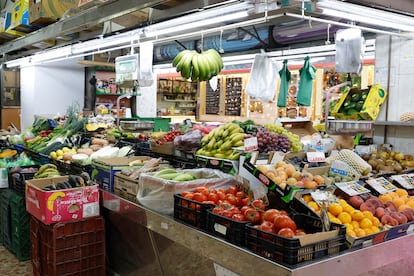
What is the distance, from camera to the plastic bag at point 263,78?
6.35 m

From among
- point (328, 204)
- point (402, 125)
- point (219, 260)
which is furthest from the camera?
point (402, 125)

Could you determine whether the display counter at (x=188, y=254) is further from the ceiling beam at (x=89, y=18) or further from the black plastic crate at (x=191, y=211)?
the ceiling beam at (x=89, y=18)

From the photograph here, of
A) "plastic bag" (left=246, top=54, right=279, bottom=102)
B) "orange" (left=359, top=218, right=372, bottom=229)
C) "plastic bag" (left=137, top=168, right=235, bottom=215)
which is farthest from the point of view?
"plastic bag" (left=246, top=54, right=279, bottom=102)

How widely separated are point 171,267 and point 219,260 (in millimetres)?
865

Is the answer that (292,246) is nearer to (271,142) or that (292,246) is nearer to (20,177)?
(271,142)

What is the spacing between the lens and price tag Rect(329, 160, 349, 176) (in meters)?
3.16

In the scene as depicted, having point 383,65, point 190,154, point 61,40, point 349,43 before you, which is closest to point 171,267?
point 190,154

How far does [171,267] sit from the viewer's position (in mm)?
3191

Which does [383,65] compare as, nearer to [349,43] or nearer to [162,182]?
[349,43]

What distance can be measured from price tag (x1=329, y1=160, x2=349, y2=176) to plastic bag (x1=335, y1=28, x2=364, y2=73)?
115 centimetres

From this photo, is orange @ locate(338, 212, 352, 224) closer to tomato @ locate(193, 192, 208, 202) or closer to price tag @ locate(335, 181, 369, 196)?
price tag @ locate(335, 181, 369, 196)

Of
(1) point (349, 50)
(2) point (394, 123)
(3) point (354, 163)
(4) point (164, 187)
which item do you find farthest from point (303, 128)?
(4) point (164, 187)

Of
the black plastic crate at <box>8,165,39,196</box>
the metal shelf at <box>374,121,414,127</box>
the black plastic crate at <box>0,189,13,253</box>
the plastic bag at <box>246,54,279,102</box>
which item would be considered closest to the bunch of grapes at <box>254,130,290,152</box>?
the metal shelf at <box>374,121,414,127</box>

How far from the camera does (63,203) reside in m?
Answer: 3.48
